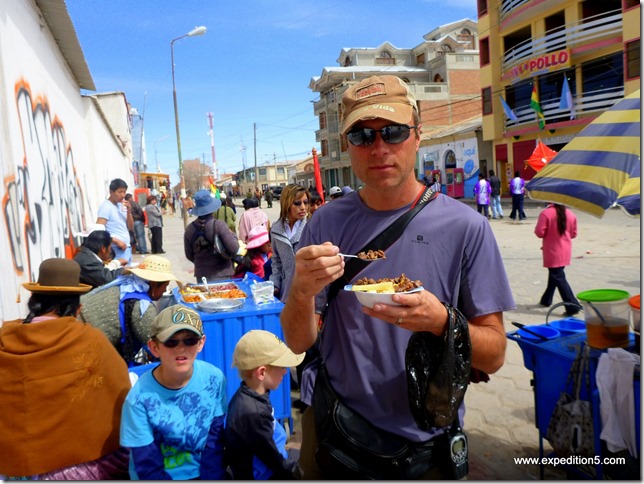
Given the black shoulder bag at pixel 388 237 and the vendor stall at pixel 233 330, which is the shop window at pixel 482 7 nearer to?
the vendor stall at pixel 233 330

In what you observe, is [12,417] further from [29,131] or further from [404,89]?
[29,131]

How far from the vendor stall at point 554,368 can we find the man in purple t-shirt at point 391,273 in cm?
206

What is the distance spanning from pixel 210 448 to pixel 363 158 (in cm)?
209

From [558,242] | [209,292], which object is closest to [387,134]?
[209,292]

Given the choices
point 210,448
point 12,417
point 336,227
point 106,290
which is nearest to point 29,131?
point 106,290

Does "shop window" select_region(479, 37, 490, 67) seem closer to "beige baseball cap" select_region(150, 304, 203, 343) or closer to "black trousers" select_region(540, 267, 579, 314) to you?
"black trousers" select_region(540, 267, 579, 314)

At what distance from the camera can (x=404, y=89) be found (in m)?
1.85

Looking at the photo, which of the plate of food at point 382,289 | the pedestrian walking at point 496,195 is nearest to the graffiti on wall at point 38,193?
the plate of food at point 382,289

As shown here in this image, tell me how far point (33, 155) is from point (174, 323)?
4869mm

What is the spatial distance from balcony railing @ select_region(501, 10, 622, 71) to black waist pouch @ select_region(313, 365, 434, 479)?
29.5 m

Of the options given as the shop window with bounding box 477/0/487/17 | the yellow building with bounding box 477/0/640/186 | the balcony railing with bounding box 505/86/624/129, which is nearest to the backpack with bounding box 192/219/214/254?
the yellow building with bounding box 477/0/640/186

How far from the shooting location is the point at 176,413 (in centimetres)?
279

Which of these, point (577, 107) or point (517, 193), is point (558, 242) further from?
point (577, 107)

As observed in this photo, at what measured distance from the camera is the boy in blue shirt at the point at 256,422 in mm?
2906
